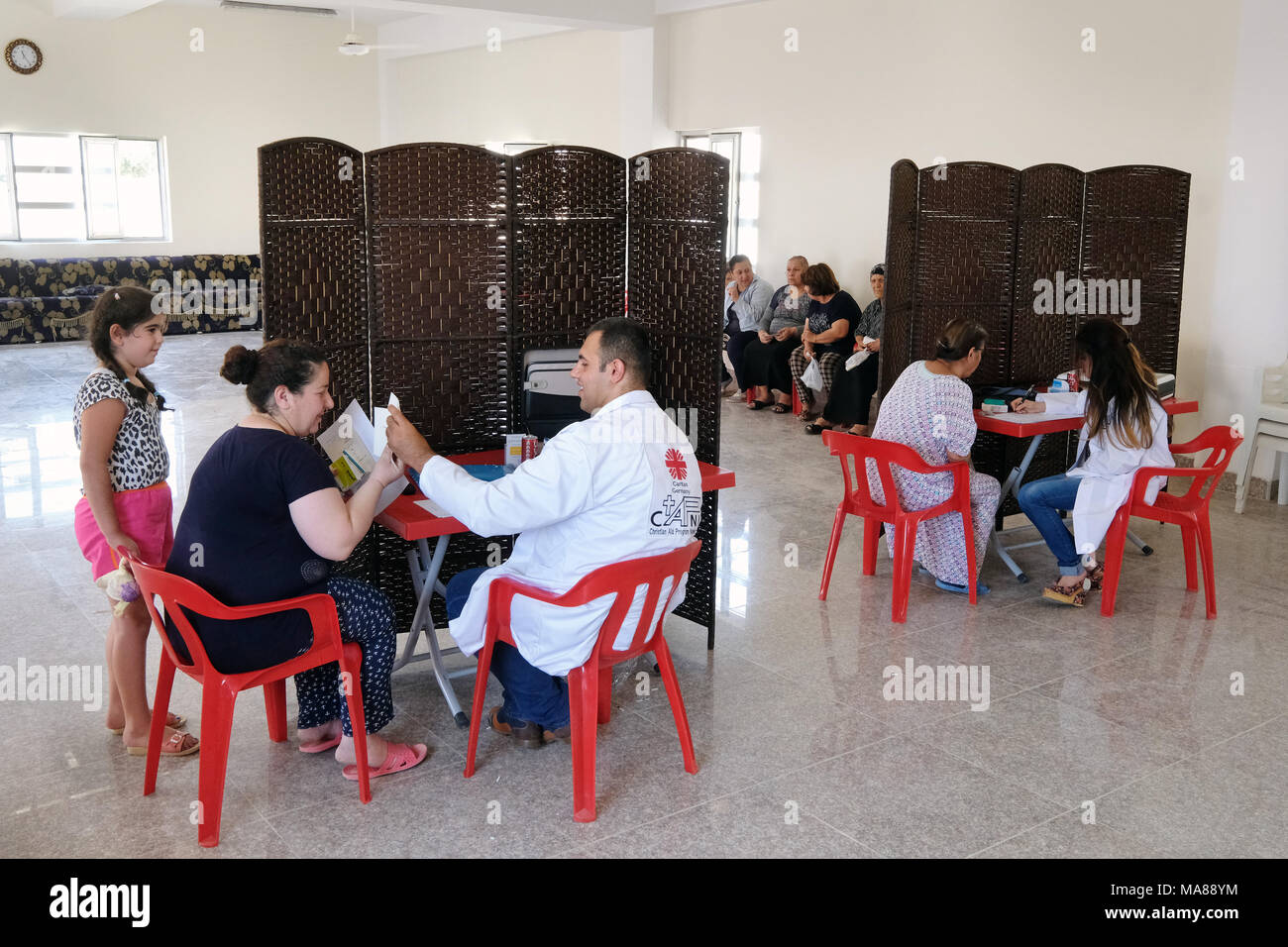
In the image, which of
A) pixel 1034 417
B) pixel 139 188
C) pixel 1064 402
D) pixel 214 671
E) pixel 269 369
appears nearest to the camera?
pixel 214 671

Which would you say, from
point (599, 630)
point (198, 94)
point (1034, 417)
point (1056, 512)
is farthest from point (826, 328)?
point (198, 94)

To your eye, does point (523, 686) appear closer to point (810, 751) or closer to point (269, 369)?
point (810, 751)

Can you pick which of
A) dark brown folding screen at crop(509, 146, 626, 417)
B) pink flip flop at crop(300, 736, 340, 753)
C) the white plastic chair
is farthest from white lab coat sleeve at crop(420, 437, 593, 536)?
the white plastic chair

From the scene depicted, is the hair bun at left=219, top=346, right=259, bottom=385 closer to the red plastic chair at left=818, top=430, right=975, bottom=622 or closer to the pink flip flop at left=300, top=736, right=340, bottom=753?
the pink flip flop at left=300, top=736, right=340, bottom=753

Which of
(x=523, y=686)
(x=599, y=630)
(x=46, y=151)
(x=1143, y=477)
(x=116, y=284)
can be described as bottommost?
(x=523, y=686)

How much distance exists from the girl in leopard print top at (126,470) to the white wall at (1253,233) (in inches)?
236

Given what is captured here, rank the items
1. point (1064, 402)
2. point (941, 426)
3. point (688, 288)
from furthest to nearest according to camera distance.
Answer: point (1064, 402)
point (941, 426)
point (688, 288)

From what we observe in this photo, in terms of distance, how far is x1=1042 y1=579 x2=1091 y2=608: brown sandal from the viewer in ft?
16.6

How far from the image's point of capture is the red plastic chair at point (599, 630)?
3.06 meters

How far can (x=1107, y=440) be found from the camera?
4906 millimetres

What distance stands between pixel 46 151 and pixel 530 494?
13.3 metres

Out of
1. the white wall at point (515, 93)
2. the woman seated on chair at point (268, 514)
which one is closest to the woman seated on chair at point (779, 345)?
the white wall at point (515, 93)

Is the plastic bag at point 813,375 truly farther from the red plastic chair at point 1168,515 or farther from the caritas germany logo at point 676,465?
the caritas germany logo at point 676,465

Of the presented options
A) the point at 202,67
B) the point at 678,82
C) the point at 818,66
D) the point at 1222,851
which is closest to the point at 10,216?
the point at 202,67
